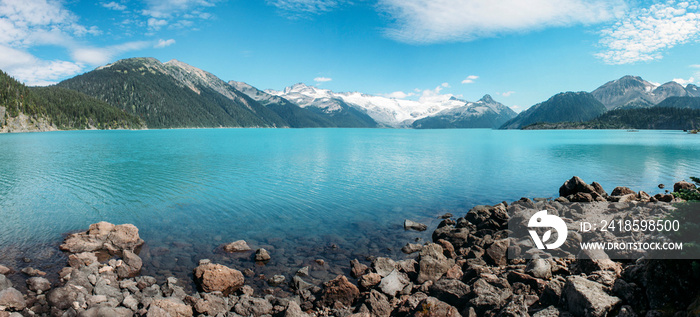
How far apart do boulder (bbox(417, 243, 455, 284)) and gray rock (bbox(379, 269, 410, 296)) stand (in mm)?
821

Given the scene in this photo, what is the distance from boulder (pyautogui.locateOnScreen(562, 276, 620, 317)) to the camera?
9.92m

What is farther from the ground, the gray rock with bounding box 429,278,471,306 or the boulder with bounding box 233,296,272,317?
the gray rock with bounding box 429,278,471,306

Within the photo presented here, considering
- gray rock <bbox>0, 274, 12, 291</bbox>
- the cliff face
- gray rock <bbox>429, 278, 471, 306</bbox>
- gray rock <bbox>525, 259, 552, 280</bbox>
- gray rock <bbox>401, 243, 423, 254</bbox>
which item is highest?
the cliff face

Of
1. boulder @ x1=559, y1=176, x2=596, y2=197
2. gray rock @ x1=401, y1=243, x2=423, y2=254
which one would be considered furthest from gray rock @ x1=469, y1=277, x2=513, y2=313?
boulder @ x1=559, y1=176, x2=596, y2=197

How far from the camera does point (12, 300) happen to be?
42.9ft

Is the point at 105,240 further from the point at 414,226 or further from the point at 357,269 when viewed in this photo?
the point at 414,226

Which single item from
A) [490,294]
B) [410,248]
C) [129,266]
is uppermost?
[490,294]

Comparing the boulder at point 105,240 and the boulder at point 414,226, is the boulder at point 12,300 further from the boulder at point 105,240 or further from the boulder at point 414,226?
the boulder at point 414,226

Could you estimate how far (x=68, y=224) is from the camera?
25656 millimetres

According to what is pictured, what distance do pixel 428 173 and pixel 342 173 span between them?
13.5 m

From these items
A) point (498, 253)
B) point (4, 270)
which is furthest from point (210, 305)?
point (498, 253)

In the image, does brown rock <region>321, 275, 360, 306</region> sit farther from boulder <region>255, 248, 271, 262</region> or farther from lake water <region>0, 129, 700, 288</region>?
boulder <region>255, 248, 271, 262</region>

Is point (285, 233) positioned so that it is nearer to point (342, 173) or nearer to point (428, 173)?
point (342, 173)

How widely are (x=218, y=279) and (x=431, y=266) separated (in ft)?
33.4
